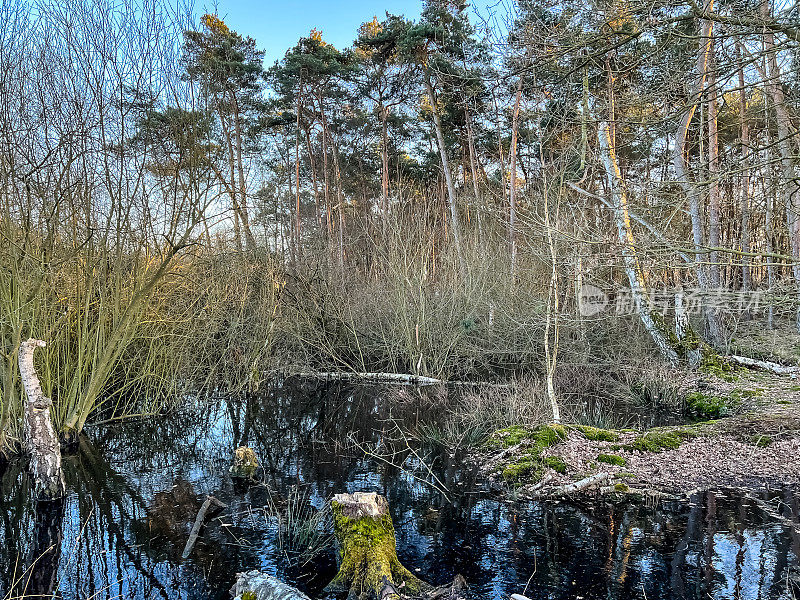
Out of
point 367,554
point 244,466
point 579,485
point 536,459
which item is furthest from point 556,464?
point 244,466

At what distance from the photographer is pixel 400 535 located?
5277 mm

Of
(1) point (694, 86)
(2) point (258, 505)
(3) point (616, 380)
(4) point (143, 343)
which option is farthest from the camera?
(3) point (616, 380)

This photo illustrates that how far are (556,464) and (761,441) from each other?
268 cm

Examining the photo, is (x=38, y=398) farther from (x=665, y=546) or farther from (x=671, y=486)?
(x=671, y=486)

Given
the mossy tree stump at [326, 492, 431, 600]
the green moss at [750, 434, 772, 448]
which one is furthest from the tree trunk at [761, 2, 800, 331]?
the mossy tree stump at [326, 492, 431, 600]

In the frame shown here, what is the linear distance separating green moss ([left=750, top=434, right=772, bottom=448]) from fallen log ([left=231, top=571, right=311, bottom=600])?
19.5ft

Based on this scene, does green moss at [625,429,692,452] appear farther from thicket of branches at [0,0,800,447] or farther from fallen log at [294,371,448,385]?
fallen log at [294,371,448,385]

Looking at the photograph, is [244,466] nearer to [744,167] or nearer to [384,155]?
[744,167]

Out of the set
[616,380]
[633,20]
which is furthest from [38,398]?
[616,380]

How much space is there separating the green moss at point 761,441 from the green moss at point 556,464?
248cm

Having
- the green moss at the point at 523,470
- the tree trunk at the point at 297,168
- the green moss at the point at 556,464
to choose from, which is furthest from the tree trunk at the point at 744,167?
the tree trunk at the point at 297,168

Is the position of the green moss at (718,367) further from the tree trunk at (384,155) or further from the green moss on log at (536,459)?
the tree trunk at (384,155)

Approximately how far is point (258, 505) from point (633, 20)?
559 cm

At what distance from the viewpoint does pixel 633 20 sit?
436 centimetres
